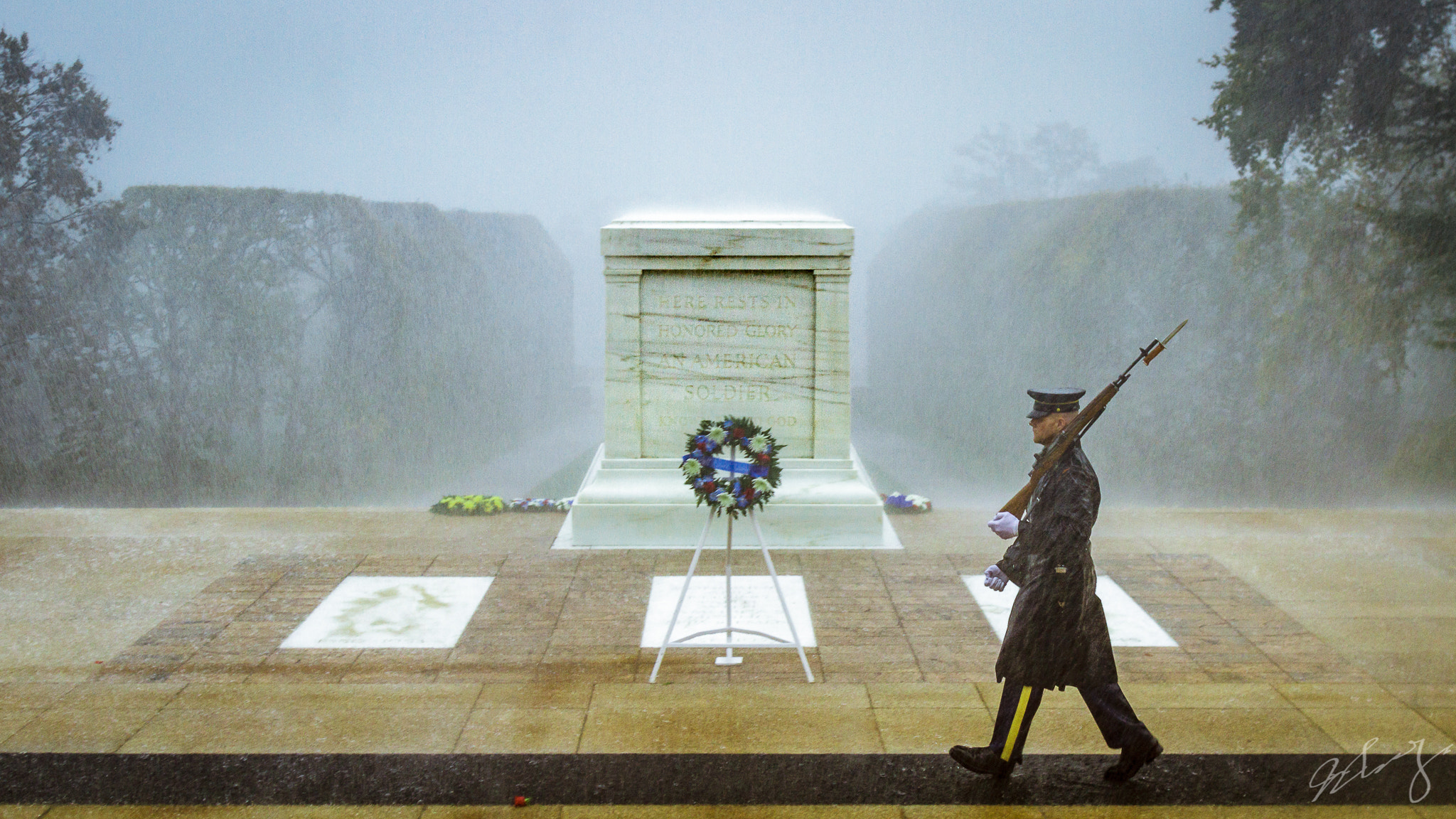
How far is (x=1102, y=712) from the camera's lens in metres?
3.88

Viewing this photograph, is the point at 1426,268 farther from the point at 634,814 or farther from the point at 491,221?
the point at 491,221

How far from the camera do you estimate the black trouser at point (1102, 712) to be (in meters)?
3.86

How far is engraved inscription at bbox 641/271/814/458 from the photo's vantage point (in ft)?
25.6

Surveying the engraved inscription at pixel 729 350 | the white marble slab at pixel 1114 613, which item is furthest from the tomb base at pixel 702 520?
the white marble slab at pixel 1114 613

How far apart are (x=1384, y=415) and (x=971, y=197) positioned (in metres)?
10.6

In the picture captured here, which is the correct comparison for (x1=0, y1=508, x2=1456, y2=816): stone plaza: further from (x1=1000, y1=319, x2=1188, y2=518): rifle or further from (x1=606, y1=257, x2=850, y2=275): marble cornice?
(x1=606, y1=257, x2=850, y2=275): marble cornice

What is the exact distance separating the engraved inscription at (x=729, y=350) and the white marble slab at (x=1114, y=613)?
1990 mm

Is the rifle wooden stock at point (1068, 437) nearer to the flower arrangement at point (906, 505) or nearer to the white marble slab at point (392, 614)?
the white marble slab at point (392, 614)

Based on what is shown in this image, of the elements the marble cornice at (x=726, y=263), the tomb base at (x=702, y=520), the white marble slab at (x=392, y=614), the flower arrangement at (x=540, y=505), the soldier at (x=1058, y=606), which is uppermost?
the marble cornice at (x=726, y=263)

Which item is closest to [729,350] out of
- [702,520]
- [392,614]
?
[702,520]

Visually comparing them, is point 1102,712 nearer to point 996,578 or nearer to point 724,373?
point 996,578
